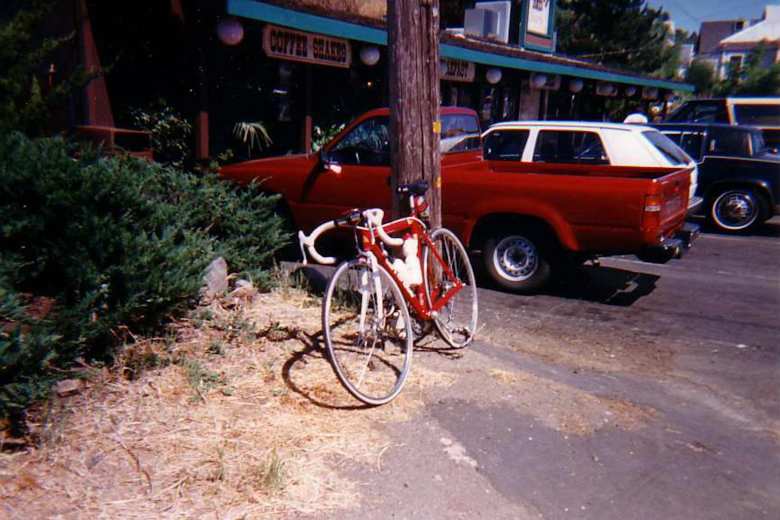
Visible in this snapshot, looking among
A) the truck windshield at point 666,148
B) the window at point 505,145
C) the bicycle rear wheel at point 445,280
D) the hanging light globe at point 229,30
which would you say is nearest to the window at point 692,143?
the truck windshield at point 666,148

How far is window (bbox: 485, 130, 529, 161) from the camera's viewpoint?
8.75 meters

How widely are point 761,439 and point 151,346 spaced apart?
375cm

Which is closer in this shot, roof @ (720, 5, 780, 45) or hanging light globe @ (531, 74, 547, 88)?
hanging light globe @ (531, 74, 547, 88)

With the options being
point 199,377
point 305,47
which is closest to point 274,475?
point 199,377

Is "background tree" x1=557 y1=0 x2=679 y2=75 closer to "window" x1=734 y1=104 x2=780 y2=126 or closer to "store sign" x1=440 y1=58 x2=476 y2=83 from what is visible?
"window" x1=734 y1=104 x2=780 y2=126

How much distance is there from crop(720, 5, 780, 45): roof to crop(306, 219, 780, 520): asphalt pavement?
48667 millimetres

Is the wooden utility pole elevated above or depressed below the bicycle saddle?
above

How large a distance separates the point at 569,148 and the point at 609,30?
3845cm

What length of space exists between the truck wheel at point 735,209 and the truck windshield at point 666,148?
3.68m

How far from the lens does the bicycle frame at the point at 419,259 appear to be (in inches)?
171

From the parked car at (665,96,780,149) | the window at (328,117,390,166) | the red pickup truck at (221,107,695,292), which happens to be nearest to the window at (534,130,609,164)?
the red pickup truck at (221,107,695,292)

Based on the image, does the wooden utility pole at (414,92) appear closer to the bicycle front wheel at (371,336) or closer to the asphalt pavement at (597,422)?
the bicycle front wheel at (371,336)

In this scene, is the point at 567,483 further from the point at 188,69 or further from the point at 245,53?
the point at 245,53

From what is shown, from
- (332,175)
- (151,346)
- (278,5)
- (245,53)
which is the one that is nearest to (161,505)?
(151,346)
